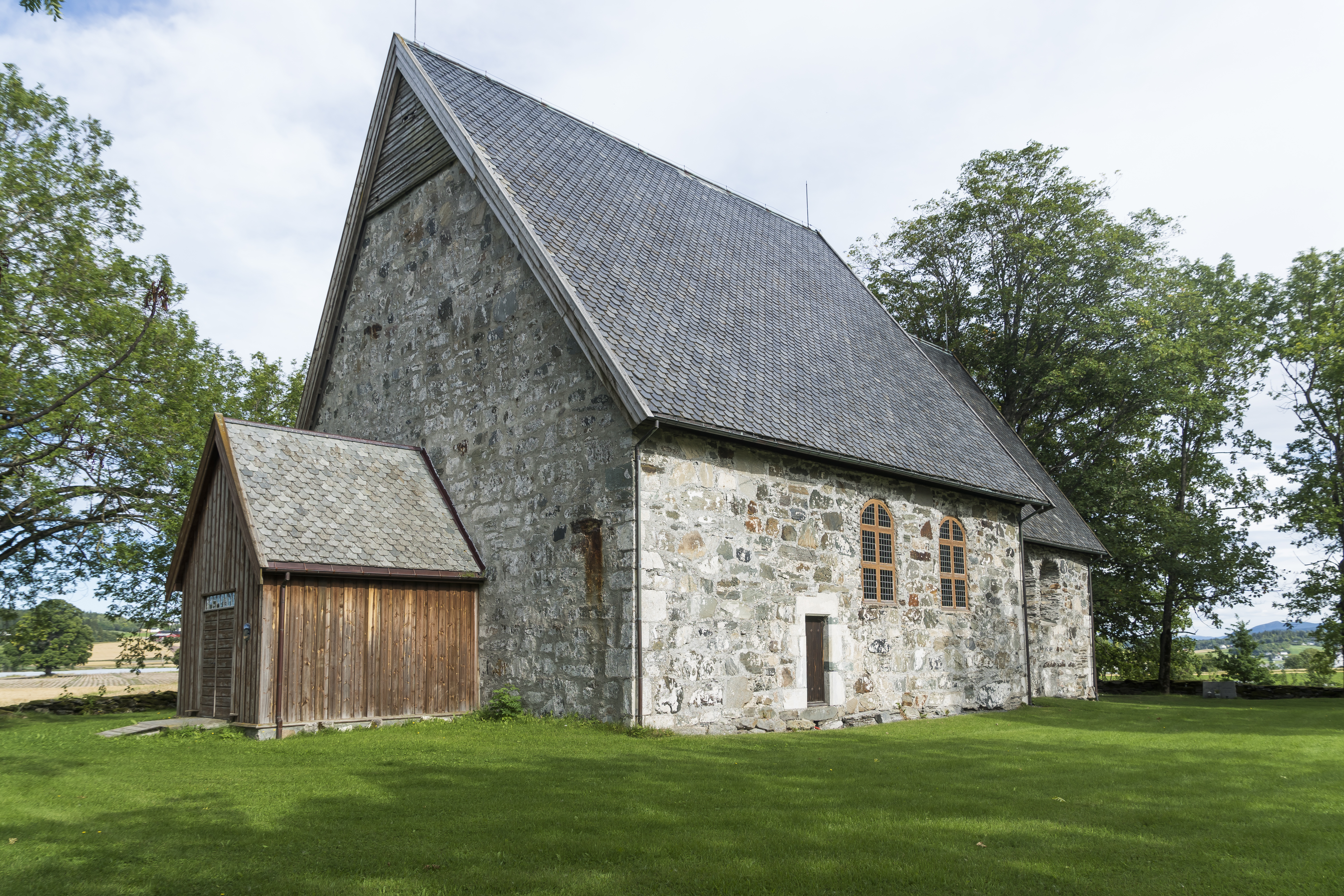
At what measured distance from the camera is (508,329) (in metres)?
14.3

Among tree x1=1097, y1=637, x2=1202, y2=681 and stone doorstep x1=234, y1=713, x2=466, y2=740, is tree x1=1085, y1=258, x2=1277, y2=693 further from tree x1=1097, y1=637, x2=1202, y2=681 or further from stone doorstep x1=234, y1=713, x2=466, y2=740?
stone doorstep x1=234, y1=713, x2=466, y2=740

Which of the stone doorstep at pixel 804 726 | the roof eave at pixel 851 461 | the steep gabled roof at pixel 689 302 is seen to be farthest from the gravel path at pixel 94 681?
the roof eave at pixel 851 461

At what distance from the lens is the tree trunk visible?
96.2 feet

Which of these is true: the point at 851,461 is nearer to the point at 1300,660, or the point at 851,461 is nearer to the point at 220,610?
the point at 220,610

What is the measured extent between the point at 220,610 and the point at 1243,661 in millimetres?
31340

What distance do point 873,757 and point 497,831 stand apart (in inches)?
210

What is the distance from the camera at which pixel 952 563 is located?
16875 millimetres

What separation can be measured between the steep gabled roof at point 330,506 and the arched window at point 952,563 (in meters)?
8.28

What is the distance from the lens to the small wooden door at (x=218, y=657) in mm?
12328

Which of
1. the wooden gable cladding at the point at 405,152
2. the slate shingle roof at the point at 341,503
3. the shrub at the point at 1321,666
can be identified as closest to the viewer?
the slate shingle roof at the point at 341,503

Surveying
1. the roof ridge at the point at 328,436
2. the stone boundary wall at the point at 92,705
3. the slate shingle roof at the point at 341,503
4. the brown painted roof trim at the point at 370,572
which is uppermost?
the roof ridge at the point at 328,436

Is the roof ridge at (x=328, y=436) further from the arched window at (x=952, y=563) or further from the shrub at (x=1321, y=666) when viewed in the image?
the shrub at (x=1321, y=666)

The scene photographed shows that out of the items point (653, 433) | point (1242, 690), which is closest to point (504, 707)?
point (653, 433)

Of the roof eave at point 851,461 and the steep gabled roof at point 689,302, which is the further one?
the steep gabled roof at point 689,302
